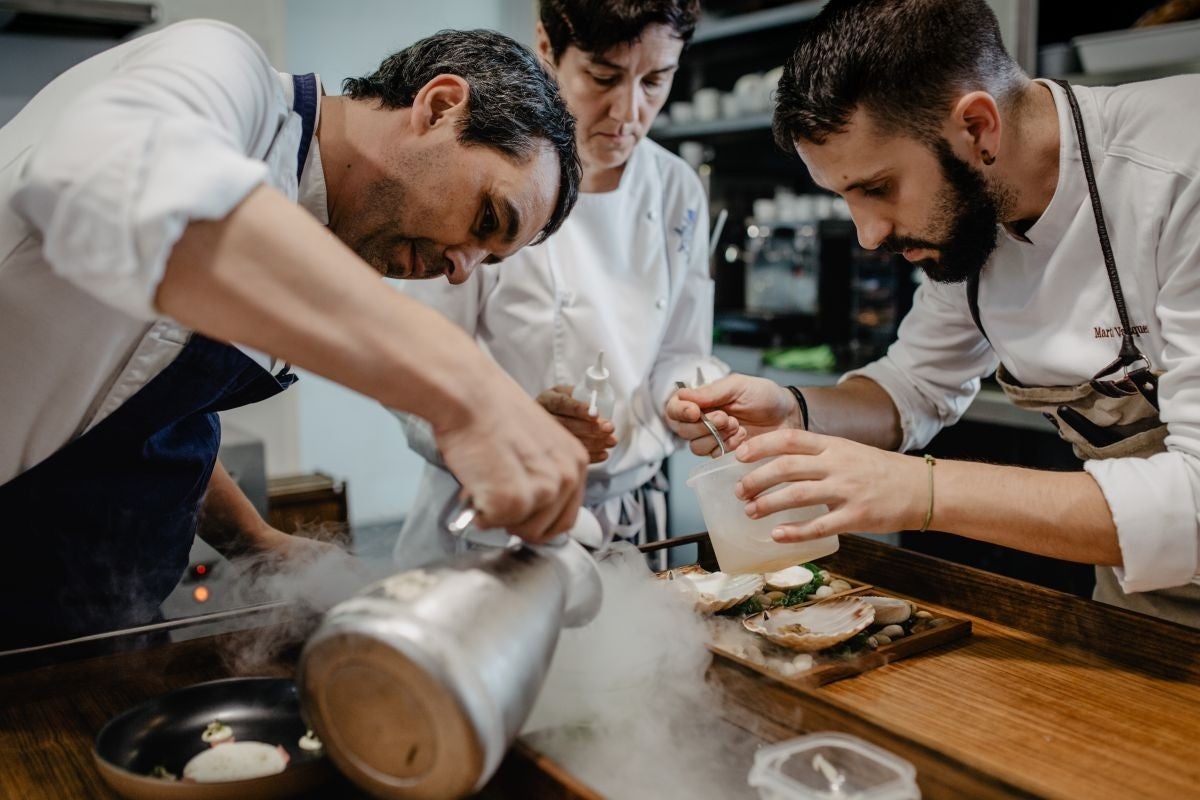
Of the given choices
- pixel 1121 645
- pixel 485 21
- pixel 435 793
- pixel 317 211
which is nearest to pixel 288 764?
pixel 435 793

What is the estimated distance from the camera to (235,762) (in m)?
1.06

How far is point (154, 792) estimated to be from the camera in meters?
0.94

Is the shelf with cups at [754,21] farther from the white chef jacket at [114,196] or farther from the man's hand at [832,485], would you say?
the white chef jacket at [114,196]

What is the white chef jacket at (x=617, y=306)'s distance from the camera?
86.0 inches

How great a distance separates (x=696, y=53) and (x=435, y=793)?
416 centimetres

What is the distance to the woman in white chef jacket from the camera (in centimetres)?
211

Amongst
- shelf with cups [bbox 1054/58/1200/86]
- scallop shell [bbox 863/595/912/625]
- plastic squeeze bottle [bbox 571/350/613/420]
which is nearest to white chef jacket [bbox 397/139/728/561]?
plastic squeeze bottle [bbox 571/350/613/420]

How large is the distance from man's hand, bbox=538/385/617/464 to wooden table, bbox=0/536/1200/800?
2.24 ft

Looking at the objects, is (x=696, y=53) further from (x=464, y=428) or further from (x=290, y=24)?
(x=464, y=428)

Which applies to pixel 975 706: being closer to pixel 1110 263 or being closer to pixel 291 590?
pixel 1110 263

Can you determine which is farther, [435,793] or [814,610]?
[814,610]

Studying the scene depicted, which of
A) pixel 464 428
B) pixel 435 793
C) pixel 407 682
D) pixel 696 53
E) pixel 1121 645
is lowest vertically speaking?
pixel 1121 645

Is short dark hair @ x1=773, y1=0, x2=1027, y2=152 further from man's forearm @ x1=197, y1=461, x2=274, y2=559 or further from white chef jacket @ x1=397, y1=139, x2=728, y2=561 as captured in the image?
man's forearm @ x1=197, y1=461, x2=274, y2=559

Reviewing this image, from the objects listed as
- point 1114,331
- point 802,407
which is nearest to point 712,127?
point 802,407
